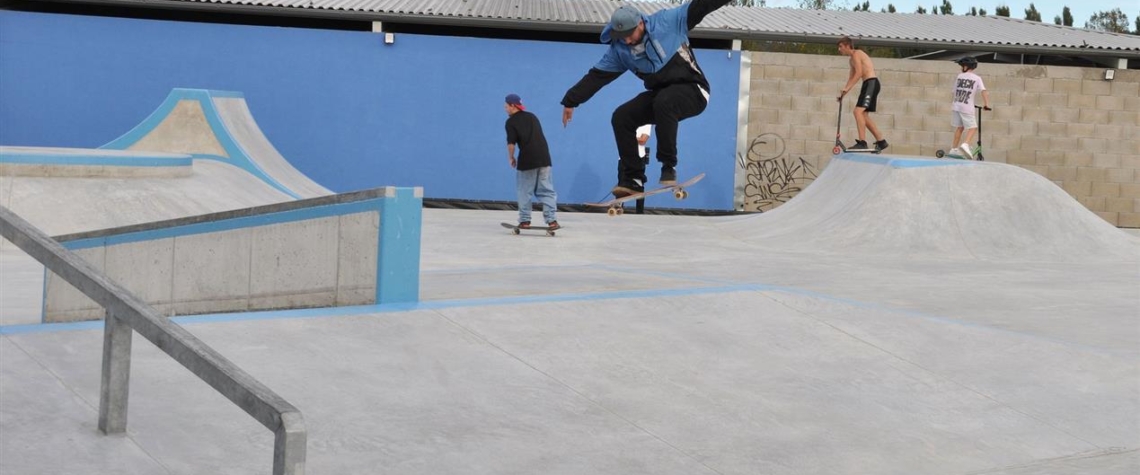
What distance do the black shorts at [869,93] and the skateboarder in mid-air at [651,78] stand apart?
5.67 m

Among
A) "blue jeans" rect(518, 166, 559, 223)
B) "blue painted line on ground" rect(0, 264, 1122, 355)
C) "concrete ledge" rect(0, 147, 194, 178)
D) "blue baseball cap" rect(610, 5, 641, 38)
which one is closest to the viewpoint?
"blue painted line on ground" rect(0, 264, 1122, 355)

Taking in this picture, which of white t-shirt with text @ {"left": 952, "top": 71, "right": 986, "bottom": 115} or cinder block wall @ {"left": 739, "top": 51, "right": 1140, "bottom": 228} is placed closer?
white t-shirt with text @ {"left": 952, "top": 71, "right": 986, "bottom": 115}

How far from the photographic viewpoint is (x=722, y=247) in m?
11.5

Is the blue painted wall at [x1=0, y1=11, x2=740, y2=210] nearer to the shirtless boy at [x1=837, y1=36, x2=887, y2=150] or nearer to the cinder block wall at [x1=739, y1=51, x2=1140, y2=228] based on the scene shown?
the cinder block wall at [x1=739, y1=51, x2=1140, y2=228]

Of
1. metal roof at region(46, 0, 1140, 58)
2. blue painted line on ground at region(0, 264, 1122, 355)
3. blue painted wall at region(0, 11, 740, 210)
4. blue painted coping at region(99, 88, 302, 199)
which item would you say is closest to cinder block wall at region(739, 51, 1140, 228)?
blue painted wall at region(0, 11, 740, 210)

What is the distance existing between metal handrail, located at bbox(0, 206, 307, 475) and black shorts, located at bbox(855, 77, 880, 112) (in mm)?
11610

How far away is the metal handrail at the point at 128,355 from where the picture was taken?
2588 millimetres

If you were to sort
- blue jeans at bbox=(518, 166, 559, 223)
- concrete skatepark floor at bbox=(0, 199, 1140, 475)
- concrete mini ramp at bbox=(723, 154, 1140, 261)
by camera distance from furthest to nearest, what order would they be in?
blue jeans at bbox=(518, 166, 559, 223)
concrete mini ramp at bbox=(723, 154, 1140, 261)
concrete skatepark floor at bbox=(0, 199, 1140, 475)

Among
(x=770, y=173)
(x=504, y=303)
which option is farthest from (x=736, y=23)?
(x=504, y=303)

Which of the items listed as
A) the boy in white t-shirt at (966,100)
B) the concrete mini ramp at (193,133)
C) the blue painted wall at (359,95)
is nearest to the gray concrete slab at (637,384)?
the boy in white t-shirt at (966,100)

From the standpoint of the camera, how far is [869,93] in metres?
14.1

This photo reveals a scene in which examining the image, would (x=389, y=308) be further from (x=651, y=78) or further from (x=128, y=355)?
(x=651, y=78)

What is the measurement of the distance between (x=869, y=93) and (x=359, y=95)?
7.57m

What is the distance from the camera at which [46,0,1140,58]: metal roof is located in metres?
18.1
